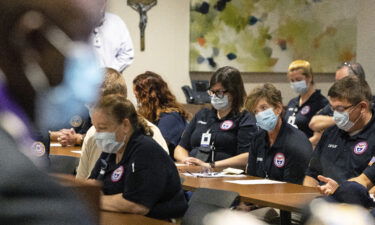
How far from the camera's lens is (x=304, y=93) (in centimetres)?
843

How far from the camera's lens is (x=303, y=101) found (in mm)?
8258

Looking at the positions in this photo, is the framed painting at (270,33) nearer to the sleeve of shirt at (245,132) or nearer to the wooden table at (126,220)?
the sleeve of shirt at (245,132)

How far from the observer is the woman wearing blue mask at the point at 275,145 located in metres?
5.62

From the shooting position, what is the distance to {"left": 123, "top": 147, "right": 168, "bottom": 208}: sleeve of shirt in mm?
4305

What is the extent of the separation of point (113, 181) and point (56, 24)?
391 cm

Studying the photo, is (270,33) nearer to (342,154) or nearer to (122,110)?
(342,154)

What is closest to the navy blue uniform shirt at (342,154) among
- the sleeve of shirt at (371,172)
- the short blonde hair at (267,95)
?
the sleeve of shirt at (371,172)

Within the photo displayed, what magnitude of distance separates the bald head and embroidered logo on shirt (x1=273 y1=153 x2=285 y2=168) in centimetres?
496

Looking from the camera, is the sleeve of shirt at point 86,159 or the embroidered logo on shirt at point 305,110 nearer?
the sleeve of shirt at point 86,159

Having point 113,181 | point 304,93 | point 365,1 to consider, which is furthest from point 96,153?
point 365,1

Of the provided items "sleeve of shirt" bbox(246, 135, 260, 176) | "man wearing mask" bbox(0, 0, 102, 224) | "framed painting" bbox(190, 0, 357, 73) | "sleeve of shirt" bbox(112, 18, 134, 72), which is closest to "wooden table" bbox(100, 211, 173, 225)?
"sleeve of shirt" bbox(246, 135, 260, 176)

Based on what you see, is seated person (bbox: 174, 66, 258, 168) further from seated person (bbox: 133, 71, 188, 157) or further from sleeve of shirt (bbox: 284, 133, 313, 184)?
sleeve of shirt (bbox: 284, 133, 313, 184)

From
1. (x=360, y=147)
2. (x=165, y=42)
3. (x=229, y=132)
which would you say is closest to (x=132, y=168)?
(x=360, y=147)

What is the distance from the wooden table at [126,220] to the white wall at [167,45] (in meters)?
5.41
